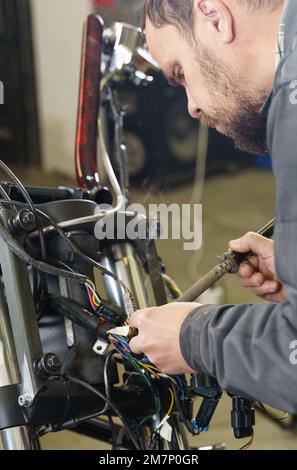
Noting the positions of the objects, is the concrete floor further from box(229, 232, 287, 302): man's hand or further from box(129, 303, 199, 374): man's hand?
box(129, 303, 199, 374): man's hand

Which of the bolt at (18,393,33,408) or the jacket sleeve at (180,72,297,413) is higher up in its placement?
the jacket sleeve at (180,72,297,413)

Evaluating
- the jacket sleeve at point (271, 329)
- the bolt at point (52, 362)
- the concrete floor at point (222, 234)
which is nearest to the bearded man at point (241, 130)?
the jacket sleeve at point (271, 329)

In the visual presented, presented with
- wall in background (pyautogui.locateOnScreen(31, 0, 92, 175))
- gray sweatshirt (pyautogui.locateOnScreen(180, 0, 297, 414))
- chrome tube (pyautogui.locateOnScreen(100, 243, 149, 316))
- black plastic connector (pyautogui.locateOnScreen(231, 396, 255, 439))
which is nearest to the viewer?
gray sweatshirt (pyautogui.locateOnScreen(180, 0, 297, 414))

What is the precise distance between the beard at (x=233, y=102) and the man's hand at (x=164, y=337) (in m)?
0.26

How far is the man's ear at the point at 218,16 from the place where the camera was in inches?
31.0

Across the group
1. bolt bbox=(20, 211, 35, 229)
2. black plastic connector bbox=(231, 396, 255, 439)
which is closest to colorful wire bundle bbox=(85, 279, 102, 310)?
bolt bbox=(20, 211, 35, 229)

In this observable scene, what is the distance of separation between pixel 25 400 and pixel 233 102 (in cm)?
48

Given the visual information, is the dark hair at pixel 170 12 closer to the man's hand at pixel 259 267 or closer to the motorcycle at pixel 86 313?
the motorcycle at pixel 86 313

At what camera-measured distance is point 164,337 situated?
0.85 meters

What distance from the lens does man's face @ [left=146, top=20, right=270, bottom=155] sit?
2.74ft

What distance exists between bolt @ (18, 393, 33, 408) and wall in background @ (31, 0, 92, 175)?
117 inches

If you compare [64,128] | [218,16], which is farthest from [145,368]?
[64,128]

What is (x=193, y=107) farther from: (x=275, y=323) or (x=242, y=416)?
(x=242, y=416)

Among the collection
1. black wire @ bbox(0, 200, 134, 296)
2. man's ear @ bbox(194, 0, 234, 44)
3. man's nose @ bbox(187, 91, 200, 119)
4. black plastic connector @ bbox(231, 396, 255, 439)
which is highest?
man's ear @ bbox(194, 0, 234, 44)
